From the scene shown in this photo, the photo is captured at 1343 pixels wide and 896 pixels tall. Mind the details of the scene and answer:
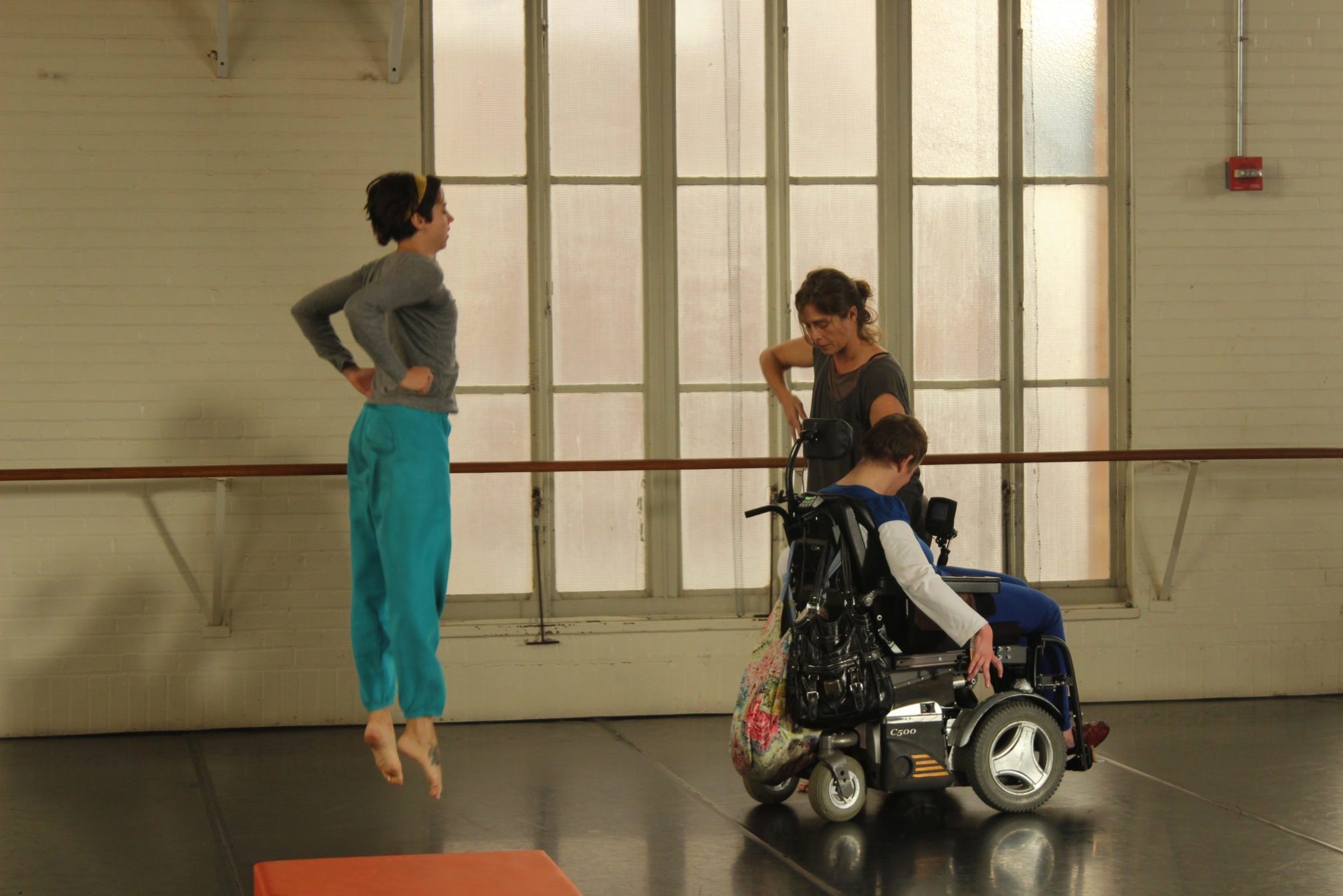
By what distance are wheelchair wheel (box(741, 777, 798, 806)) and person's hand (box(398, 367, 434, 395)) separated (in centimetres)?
154

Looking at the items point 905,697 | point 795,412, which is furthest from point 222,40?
point 905,697

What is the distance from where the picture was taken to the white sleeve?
377cm

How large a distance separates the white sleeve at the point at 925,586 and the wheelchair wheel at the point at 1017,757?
30cm

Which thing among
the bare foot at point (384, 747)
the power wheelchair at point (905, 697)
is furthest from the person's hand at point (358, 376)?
the power wheelchair at point (905, 697)

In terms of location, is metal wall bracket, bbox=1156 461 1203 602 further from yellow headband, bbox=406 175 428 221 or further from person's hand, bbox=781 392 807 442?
yellow headband, bbox=406 175 428 221

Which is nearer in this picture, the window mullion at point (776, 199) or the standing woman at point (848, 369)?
the standing woman at point (848, 369)

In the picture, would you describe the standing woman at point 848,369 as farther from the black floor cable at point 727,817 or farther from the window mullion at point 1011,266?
the window mullion at point 1011,266

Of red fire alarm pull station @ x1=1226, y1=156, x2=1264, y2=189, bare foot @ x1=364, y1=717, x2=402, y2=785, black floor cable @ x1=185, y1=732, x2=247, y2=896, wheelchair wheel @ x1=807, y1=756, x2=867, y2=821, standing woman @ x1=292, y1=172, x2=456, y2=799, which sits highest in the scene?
red fire alarm pull station @ x1=1226, y1=156, x2=1264, y2=189

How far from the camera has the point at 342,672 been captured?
5.56 metres

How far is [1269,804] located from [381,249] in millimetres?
3576

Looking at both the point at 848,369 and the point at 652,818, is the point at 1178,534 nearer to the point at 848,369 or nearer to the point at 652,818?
the point at 848,369

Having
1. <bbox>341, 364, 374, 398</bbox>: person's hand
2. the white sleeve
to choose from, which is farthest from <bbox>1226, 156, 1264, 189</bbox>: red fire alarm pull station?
<bbox>341, 364, 374, 398</bbox>: person's hand

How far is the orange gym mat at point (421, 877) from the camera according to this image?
288cm

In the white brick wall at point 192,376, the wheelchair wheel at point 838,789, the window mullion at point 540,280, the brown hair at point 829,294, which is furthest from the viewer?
the window mullion at point 540,280
